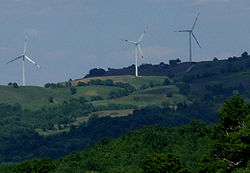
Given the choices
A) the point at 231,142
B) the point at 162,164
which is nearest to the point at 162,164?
the point at 162,164

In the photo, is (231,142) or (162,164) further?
(162,164)

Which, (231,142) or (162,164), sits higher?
(231,142)

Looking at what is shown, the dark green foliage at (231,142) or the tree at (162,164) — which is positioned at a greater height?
the dark green foliage at (231,142)

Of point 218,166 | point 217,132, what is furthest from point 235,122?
point 218,166

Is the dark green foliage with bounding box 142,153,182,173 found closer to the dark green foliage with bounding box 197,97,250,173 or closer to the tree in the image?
the tree

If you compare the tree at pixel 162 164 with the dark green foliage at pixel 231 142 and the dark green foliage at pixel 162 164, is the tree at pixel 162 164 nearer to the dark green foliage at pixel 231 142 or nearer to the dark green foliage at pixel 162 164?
the dark green foliage at pixel 162 164

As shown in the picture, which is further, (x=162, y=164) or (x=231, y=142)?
(x=162, y=164)

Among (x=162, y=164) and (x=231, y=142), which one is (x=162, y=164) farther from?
(x=231, y=142)

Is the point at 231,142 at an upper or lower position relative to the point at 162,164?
upper

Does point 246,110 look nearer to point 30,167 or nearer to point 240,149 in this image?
point 240,149

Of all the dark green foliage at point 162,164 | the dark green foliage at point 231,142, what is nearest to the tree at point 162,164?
the dark green foliage at point 162,164

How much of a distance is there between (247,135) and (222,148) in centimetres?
834

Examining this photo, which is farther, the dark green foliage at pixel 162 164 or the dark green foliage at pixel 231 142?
the dark green foliage at pixel 162 164

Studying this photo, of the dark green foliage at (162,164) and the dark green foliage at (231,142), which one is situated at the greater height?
the dark green foliage at (231,142)
